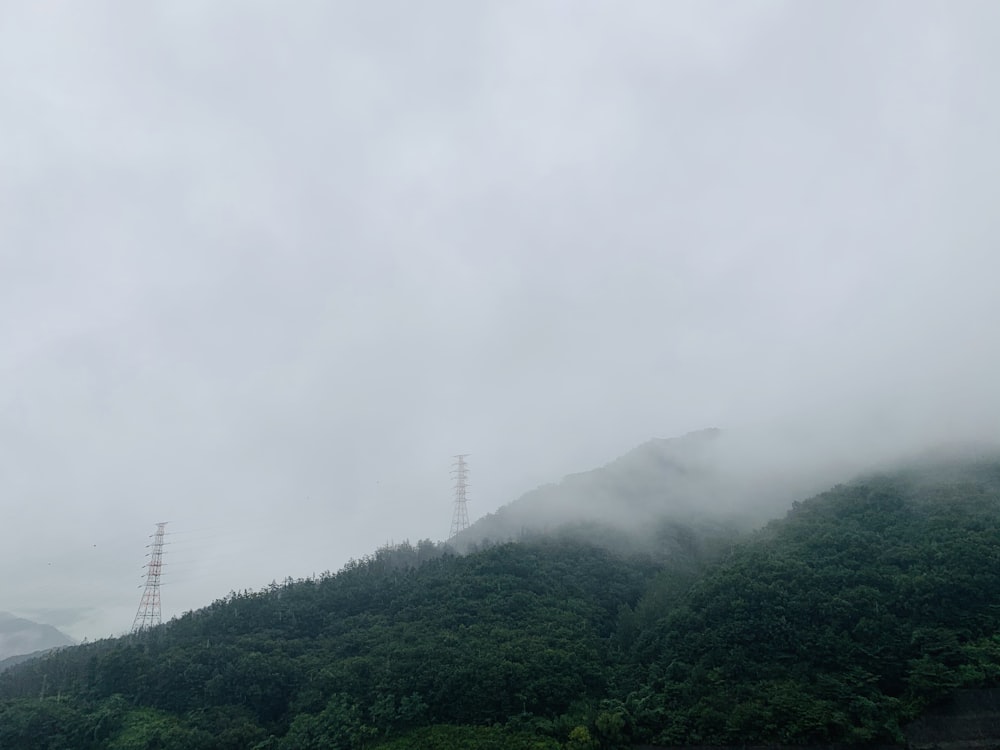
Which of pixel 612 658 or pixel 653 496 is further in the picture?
pixel 653 496

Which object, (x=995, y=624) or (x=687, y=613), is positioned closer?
(x=995, y=624)

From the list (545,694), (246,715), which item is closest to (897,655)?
(545,694)

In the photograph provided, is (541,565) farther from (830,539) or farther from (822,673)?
(822,673)

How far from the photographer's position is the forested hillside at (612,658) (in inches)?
1534

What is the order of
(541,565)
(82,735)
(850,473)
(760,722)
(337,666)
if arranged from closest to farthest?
(760,722)
(82,735)
(337,666)
(541,565)
(850,473)

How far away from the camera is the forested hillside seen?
39.0m

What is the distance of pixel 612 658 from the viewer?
50000 millimetres

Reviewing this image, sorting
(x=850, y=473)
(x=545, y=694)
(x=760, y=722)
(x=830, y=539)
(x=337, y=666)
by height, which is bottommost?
(x=760, y=722)

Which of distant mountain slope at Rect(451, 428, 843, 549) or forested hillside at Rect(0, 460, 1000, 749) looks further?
distant mountain slope at Rect(451, 428, 843, 549)

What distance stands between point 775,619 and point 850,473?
46373mm

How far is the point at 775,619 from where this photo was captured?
44.7 m

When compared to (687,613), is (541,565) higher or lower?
higher

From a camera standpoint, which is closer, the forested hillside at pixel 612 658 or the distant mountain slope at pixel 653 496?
the forested hillside at pixel 612 658

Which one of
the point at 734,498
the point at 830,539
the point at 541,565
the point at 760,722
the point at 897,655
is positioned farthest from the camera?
the point at 734,498
